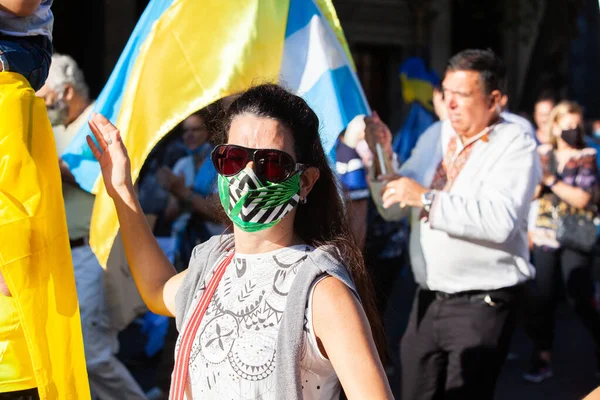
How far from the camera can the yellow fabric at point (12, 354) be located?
8.54 feet

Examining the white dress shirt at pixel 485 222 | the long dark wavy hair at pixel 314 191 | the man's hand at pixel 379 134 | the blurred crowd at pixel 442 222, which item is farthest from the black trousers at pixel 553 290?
the long dark wavy hair at pixel 314 191

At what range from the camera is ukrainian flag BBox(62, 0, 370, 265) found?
3840 mm

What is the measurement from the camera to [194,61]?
13.0 feet

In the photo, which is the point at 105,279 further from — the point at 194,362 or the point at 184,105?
the point at 194,362

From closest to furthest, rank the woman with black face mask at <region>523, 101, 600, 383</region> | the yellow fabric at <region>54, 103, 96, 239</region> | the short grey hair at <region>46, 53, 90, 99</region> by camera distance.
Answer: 1. the yellow fabric at <region>54, 103, 96, 239</region>
2. the short grey hair at <region>46, 53, 90, 99</region>
3. the woman with black face mask at <region>523, 101, 600, 383</region>

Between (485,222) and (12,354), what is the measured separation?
2.16 metres

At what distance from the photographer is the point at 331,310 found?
228cm

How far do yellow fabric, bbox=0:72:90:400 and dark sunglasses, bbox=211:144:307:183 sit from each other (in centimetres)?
48

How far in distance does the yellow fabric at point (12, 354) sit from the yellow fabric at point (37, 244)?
0.33 ft

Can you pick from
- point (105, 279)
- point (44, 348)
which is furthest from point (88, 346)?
point (44, 348)

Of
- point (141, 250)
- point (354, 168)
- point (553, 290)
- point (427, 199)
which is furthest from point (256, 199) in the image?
point (553, 290)

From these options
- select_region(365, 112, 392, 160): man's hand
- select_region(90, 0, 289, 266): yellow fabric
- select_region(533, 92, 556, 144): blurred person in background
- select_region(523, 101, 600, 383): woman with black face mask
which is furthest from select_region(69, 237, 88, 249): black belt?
select_region(533, 92, 556, 144): blurred person in background

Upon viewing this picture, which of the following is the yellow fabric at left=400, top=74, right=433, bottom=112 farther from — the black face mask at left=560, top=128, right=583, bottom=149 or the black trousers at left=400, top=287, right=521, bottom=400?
the black trousers at left=400, top=287, right=521, bottom=400

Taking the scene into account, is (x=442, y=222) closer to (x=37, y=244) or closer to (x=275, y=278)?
(x=275, y=278)
